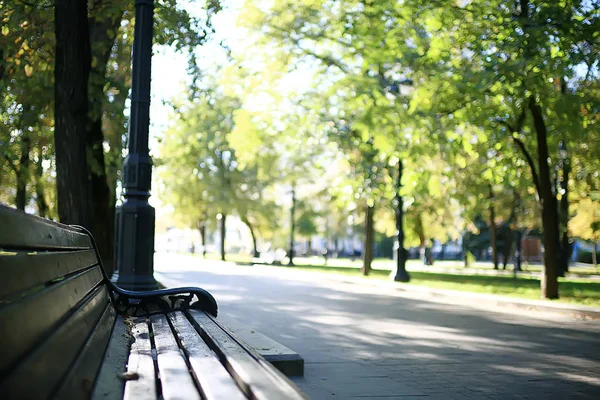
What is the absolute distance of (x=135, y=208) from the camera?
27.0 feet

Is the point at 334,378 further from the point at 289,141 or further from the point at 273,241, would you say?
the point at 273,241

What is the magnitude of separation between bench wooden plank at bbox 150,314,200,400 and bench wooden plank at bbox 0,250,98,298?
0.64 meters

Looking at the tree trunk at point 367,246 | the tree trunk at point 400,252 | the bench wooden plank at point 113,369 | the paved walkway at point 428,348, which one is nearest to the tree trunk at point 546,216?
the paved walkway at point 428,348

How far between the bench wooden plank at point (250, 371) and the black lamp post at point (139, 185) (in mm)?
3692

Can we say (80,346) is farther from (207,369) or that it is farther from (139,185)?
(139,185)

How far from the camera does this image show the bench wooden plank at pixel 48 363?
1938 millimetres

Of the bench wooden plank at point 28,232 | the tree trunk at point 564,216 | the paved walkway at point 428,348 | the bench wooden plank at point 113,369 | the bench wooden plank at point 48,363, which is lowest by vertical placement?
the paved walkway at point 428,348

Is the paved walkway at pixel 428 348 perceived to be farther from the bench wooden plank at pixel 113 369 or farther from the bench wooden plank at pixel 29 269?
the bench wooden plank at pixel 29 269

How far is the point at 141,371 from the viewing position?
3363 millimetres

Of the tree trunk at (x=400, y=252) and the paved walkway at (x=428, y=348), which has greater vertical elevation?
the tree trunk at (x=400, y=252)

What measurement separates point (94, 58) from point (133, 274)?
16.6ft

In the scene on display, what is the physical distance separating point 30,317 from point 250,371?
115cm

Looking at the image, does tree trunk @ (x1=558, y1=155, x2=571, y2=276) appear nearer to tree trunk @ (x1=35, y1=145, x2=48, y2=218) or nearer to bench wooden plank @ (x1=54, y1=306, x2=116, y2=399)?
tree trunk @ (x1=35, y1=145, x2=48, y2=218)

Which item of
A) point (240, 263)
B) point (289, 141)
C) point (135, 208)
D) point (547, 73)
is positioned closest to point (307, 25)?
point (289, 141)
